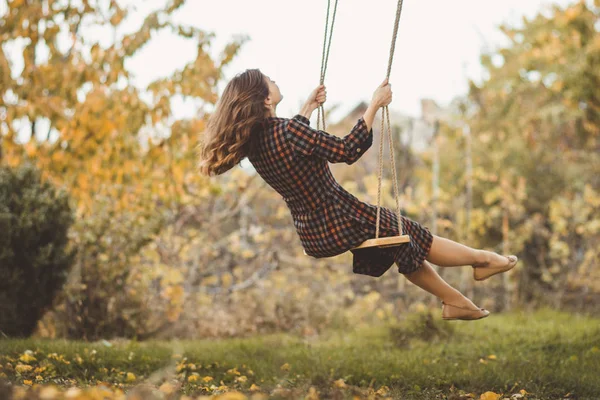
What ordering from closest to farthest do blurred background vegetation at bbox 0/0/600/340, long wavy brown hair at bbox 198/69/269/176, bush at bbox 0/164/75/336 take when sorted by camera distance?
1. long wavy brown hair at bbox 198/69/269/176
2. bush at bbox 0/164/75/336
3. blurred background vegetation at bbox 0/0/600/340

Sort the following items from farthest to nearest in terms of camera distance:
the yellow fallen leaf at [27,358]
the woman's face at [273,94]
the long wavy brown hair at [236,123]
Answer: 1. the yellow fallen leaf at [27,358]
2. the woman's face at [273,94]
3. the long wavy brown hair at [236,123]

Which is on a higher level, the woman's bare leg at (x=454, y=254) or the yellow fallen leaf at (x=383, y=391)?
the woman's bare leg at (x=454, y=254)

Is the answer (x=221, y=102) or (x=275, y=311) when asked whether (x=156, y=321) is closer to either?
(x=275, y=311)

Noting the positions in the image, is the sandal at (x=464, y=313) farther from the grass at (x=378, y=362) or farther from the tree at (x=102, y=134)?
the tree at (x=102, y=134)

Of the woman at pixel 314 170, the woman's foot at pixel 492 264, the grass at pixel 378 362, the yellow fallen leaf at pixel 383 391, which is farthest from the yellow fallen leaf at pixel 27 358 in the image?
the woman's foot at pixel 492 264

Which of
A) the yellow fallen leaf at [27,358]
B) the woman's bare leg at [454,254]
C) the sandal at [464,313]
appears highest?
the woman's bare leg at [454,254]

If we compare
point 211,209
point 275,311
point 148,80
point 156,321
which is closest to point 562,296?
point 275,311

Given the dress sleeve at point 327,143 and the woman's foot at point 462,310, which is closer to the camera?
the dress sleeve at point 327,143

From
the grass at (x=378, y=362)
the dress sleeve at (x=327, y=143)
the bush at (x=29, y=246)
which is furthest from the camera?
the bush at (x=29, y=246)

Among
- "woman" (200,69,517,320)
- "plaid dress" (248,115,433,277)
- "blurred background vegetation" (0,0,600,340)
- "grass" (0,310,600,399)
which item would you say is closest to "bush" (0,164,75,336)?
"blurred background vegetation" (0,0,600,340)

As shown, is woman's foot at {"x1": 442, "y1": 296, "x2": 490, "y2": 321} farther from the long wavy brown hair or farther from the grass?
the long wavy brown hair

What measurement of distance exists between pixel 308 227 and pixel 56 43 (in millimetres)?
3950

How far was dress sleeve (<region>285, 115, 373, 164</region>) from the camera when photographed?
2887 mm

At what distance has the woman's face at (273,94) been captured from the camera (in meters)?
3.11
